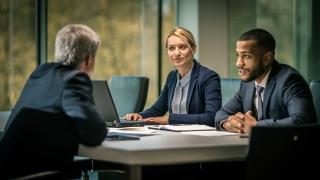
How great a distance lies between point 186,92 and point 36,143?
2.02 metres

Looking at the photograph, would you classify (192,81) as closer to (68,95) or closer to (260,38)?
(260,38)

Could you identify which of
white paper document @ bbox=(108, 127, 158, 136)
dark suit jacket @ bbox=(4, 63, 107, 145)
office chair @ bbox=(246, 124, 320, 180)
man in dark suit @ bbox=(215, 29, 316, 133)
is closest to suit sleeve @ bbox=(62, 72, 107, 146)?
dark suit jacket @ bbox=(4, 63, 107, 145)

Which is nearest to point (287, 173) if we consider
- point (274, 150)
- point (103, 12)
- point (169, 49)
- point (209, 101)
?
point (274, 150)

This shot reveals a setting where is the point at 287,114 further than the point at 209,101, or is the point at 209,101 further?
the point at 209,101

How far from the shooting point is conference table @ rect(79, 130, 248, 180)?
2.78 metres

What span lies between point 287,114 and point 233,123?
30 cm

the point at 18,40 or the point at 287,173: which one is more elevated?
the point at 18,40

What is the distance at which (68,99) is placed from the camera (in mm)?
2877

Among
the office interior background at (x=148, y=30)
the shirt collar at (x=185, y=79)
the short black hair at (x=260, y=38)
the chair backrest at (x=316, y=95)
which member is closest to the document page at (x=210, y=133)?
the short black hair at (x=260, y=38)

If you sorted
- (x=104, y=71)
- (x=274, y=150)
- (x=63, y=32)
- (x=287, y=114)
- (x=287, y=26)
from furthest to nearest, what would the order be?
(x=104, y=71) < (x=287, y=26) < (x=287, y=114) < (x=63, y=32) < (x=274, y=150)

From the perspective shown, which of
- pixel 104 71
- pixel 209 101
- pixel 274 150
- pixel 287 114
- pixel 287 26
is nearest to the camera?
pixel 274 150

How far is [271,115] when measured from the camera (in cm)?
363

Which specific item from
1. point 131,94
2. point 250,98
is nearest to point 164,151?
point 250,98

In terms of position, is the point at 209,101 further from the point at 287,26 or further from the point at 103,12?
the point at 103,12
